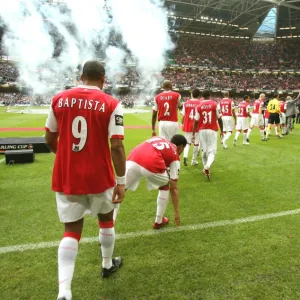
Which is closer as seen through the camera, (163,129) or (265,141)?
(163,129)

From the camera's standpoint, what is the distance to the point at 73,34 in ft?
125

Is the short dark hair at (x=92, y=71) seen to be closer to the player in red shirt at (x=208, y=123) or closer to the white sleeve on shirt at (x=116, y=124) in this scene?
the white sleeve on shirt at (x=116, y=124)

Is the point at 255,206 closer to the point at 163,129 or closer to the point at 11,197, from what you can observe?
the point at 163,129

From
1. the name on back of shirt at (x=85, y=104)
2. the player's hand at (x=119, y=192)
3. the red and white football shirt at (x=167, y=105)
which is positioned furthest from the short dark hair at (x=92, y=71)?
the red and white football shirt at (x=167, y=105)

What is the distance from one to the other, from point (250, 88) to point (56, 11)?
37301 mm

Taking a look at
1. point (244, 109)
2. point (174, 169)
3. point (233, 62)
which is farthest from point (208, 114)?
point (233, 62)

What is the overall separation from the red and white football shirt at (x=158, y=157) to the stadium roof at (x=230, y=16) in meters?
41.6

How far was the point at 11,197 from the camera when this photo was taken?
17.5 ft

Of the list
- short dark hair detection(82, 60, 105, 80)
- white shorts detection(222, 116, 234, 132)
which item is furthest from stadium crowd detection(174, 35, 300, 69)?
short dark hair detection(82, 60, 105, 80)

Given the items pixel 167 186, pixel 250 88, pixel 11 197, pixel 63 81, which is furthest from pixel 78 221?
pixel 250 88

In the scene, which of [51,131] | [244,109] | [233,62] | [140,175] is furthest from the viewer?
[233,62]

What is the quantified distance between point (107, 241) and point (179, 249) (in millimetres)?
1114

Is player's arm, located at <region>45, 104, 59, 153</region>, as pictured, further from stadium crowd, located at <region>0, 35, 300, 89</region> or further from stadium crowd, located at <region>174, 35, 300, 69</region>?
stadium crowd, located at <region>174, 35, 300, 69</region>

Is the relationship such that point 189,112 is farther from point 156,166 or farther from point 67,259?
point 67,259
